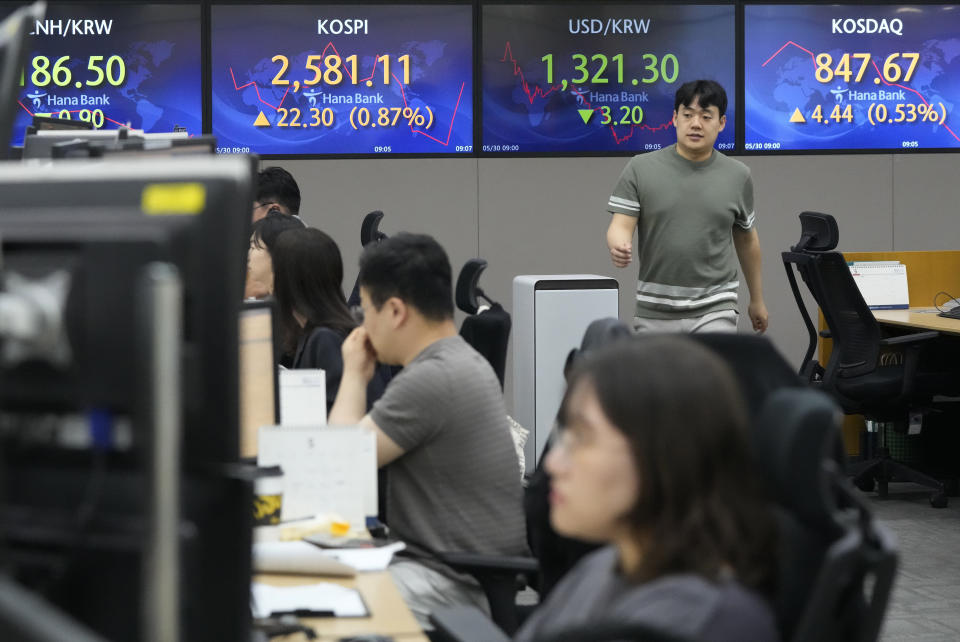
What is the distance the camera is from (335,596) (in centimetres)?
200

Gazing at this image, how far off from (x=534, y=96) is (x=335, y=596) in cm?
476

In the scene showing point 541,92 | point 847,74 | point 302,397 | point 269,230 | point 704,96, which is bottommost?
point 302,397

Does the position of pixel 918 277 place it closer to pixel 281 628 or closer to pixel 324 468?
pixel 324 468

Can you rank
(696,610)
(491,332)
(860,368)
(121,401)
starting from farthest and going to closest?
(860,368) < (491,332) < (696,610) < (121,401)

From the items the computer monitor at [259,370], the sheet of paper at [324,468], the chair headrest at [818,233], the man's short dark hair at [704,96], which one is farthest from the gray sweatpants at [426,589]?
the chair headrest at [818,233]

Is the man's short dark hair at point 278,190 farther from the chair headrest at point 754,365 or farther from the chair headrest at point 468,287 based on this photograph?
the chair headrest at point 754,365

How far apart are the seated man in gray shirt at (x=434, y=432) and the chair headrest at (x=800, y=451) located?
1.20 metres

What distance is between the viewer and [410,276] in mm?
2631

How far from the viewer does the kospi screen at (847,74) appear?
258 inches

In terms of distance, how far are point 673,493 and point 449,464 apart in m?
1.44

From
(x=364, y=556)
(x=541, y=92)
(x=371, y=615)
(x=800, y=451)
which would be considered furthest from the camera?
(x=541, y=92)

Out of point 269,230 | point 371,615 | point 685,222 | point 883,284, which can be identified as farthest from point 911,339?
point 371,615

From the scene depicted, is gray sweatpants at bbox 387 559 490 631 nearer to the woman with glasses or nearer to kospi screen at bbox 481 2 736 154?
the woman with glasses

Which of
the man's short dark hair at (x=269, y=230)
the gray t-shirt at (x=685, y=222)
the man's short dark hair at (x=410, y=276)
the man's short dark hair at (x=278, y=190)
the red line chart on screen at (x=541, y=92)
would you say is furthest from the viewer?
the red line chart on screen at (x=541, y=92)
